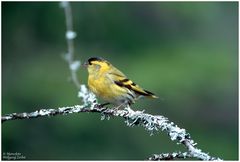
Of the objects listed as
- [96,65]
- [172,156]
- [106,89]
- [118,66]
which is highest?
[118,66]

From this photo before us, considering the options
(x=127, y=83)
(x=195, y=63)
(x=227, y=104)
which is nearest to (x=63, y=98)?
(x=195, y=63)

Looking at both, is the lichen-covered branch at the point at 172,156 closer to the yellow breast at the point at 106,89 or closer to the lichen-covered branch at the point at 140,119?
the lichen-covered branch at the point at 140,119

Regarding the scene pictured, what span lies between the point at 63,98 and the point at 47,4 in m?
1.58

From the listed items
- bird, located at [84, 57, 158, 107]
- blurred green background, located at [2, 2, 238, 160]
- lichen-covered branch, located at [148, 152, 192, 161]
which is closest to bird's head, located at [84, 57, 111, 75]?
bird, located at [84, 57, 158, 107]

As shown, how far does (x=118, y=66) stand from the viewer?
12336mm

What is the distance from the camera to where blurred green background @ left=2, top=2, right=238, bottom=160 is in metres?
11.8

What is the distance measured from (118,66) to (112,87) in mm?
6327

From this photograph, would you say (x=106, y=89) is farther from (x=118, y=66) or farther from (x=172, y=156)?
(x=118, y=66)

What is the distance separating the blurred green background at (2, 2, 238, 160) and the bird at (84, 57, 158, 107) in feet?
15.8

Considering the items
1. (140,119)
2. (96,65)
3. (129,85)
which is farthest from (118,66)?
(140,119)

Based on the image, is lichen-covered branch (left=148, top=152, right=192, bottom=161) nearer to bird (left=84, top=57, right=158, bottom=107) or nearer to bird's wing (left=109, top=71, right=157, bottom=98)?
bird (left=84, top=57, right=158, bottom=107)

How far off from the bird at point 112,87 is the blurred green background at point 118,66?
4830 mm

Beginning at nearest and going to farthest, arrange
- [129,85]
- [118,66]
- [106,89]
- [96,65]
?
[106,89] < [129,85] < [96,65] < [118,66]

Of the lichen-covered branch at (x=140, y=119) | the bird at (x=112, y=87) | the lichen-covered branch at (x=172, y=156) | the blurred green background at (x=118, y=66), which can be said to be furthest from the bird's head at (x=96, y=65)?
the blurred green background at (x=118, y=66)
